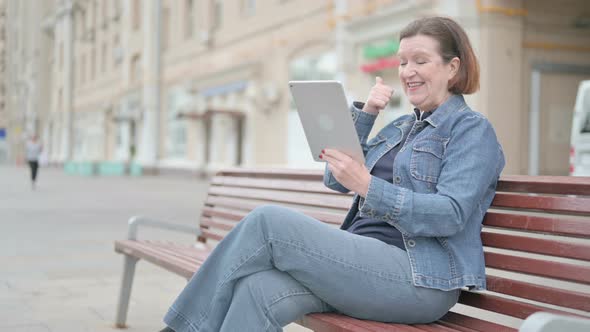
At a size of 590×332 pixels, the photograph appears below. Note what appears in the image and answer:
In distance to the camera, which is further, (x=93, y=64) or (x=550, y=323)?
(x=93, y=64)

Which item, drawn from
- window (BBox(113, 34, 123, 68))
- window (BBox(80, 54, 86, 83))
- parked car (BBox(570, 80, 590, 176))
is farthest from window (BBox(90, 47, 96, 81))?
parked car (BBox(570, 80, 590, 176))

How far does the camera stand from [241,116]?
2603 cm

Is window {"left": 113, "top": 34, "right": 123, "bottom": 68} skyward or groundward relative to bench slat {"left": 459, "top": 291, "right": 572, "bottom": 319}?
skyward

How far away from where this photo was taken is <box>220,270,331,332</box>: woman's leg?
2355 mm

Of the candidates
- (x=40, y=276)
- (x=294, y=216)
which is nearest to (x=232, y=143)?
(x=40, y=276)

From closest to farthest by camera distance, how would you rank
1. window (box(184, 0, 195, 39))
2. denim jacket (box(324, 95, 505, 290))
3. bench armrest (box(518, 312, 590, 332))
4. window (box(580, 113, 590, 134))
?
bench armrest (box(518, 312, 590, 332)) < denim jacket (box(324, 95, 505, 290)) < window (box(580, 113, 590, 134)) < window (box(184, 0, 195, 39))

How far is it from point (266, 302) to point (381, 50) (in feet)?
51.1

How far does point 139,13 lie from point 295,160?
57.8 ft

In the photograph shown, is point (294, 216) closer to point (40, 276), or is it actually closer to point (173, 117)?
point (40, 276)

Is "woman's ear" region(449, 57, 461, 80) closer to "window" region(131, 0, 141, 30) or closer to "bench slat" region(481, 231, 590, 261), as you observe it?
"bench slat" region(481, 231, 590, 261)

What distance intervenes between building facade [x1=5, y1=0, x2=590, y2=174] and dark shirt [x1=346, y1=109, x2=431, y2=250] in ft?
41.2

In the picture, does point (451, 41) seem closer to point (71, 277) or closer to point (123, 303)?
point (123, 303)

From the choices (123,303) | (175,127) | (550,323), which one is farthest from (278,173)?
(175,127)

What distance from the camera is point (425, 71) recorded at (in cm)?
262
